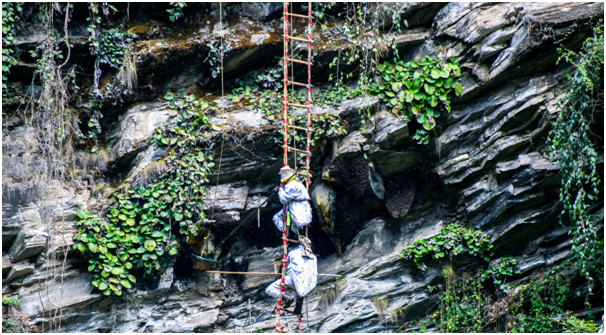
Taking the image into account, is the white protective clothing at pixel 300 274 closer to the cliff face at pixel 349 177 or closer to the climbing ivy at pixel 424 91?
the cliff face at pixel 349 177

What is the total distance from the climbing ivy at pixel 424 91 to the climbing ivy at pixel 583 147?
Result: 130 centimetres

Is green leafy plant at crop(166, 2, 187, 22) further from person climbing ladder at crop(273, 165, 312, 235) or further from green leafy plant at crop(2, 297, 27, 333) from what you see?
green leafy plant at crop(2, 297, 27, 333)

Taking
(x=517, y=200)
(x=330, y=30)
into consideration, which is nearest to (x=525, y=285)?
(x=517, y=200)

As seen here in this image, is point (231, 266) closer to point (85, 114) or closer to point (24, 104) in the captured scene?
point (85, 114)

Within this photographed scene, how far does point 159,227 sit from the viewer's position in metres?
7.52

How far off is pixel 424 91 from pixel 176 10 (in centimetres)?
338

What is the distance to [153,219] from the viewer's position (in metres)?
7.43

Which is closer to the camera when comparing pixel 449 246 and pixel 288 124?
pixel 288 124

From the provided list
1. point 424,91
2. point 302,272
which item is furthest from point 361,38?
point 302,272

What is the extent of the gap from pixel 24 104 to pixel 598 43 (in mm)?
6831

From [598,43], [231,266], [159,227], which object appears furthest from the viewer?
[231,266]

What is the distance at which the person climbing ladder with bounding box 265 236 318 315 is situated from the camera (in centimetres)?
658

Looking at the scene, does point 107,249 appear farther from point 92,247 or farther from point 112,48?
point 112,48

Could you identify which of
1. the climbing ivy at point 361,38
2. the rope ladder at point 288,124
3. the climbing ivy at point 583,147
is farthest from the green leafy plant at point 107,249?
the climbing ivy at point 583,147
